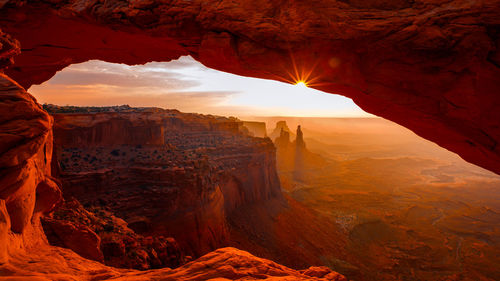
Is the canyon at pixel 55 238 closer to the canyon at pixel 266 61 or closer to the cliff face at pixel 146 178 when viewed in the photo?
the canyon at pixel 266 61

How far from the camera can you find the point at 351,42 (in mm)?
6703

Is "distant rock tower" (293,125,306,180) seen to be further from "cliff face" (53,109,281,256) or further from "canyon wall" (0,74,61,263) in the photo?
"canyon wall" (0,74,61,263)

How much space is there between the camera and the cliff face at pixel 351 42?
597cm

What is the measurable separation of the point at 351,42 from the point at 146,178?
1792 cm

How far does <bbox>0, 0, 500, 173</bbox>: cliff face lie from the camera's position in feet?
19.6

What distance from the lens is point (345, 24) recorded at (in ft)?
21.2

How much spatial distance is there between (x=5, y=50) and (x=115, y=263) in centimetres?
774

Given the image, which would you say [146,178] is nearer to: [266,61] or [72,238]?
[72,238]

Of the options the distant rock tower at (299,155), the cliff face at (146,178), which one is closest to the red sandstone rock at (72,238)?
the cliff face at (146,178)

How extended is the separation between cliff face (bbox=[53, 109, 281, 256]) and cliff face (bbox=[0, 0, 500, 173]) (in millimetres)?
11866

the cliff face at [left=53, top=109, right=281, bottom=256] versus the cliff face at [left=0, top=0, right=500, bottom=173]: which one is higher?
the cliff face at [left=0, top=0, right=500, bottom=173]

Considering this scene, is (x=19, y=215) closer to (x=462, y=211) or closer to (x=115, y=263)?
(x=115, y=263)

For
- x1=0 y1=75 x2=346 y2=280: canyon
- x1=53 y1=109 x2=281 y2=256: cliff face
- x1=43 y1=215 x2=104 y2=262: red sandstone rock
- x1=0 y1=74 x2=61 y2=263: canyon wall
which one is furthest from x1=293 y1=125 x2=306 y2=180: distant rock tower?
x1=0 y1=74 x2=61 y2=263: canyon wall

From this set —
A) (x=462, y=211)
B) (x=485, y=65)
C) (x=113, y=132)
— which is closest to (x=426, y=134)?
(x=485, y=65)
